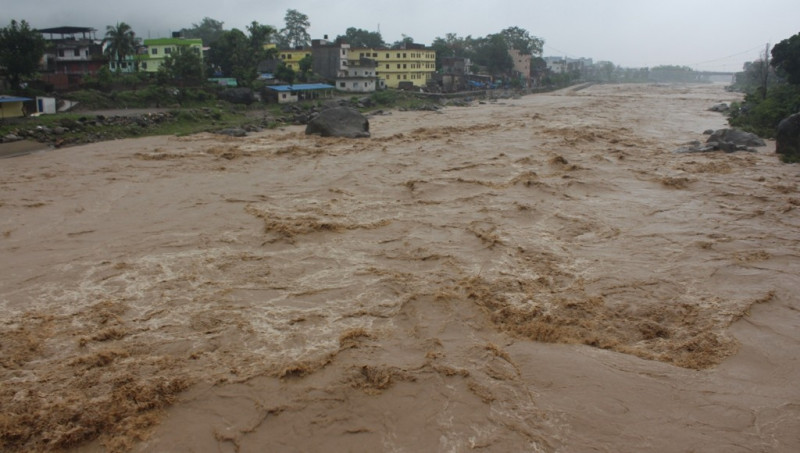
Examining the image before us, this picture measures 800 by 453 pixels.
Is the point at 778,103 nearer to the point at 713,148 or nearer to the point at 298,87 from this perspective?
the point at 713,148

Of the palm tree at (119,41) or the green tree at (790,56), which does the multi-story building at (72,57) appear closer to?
the palm tree at (119,41)

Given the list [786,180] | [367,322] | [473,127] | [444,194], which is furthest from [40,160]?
[786,180]

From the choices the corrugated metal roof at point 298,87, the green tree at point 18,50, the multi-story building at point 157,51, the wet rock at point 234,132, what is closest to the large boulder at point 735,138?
the wet rock at point 234,132

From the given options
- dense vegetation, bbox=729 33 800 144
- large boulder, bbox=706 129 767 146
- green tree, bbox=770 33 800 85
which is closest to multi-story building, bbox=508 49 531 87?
dense vegetation, bbox=729 33 800 144

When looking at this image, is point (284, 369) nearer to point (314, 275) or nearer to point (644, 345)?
point (314, 275)

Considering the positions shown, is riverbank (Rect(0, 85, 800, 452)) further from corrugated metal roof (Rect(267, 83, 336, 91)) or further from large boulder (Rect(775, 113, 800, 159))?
corrugated metal roof (Rect(267, 83, 336, 91))

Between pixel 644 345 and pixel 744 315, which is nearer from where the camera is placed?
pixel 644 345

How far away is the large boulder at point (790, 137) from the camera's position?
18312 mm

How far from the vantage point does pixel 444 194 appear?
13266 mm

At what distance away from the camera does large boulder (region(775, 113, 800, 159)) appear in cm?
1831

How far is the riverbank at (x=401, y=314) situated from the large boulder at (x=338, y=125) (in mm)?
9558

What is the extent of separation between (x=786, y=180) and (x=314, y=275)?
13.9 m

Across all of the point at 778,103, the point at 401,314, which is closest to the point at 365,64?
the point at 778,103

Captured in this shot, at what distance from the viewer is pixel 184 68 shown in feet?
112
